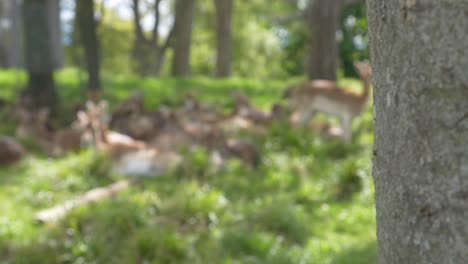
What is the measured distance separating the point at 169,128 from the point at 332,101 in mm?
2754

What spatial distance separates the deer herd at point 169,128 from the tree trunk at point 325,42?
2.29 metres

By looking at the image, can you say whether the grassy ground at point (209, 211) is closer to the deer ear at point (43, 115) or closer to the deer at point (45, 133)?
the deer at point (45, 133)

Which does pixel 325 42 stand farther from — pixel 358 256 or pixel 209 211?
pixel 358 256

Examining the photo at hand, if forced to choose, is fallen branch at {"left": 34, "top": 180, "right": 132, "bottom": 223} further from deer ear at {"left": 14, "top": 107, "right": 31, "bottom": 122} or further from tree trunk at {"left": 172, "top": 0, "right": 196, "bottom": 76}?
tree trunk at {"left": 172, "top": 0, "right": 196, "bottom": 76}

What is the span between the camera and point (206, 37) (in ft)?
163

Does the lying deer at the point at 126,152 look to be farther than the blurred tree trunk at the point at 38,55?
No

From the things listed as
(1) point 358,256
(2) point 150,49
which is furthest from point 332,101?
(2) point 150,49

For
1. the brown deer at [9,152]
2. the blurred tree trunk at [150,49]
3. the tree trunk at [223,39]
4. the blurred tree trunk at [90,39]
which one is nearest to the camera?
the brown deer at [9,152]

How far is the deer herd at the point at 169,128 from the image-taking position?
30.8 feet

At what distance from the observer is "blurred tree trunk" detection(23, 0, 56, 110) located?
1309 cm

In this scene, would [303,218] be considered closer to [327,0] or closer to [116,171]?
[116,171]

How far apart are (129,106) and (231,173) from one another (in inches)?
152

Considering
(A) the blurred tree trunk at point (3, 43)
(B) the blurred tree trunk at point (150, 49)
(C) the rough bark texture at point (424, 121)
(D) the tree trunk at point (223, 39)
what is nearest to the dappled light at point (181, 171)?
(C) the rough bark texture at point (424, 121)

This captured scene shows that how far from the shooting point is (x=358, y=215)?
7664 mm
